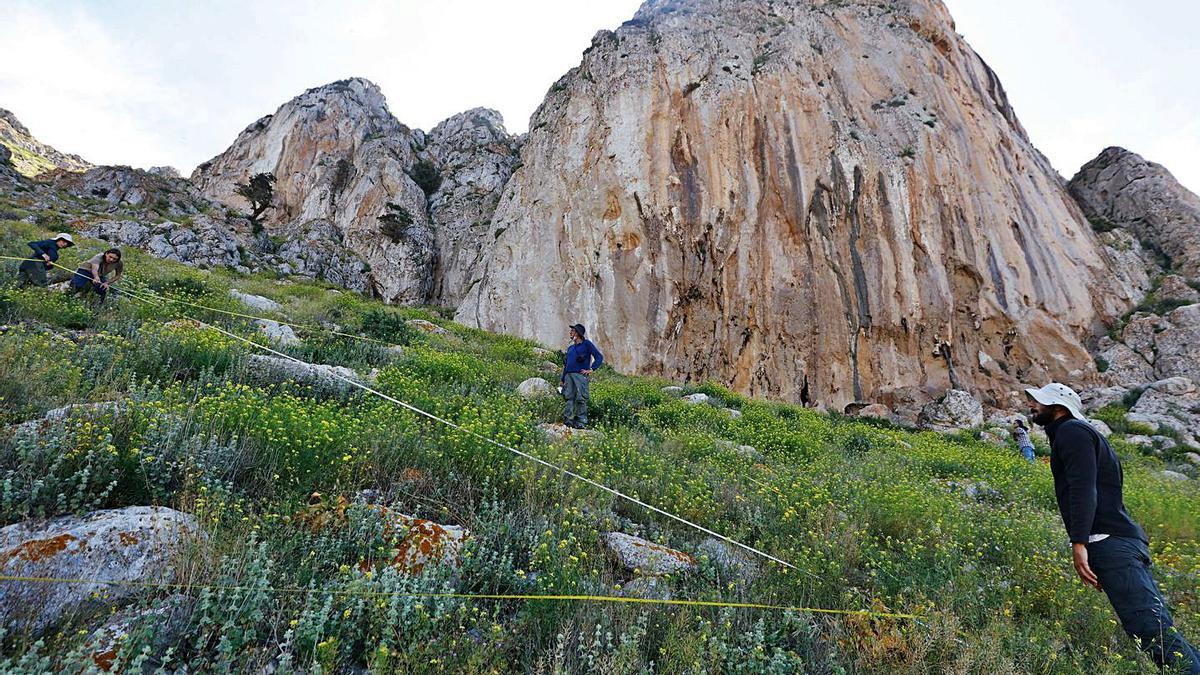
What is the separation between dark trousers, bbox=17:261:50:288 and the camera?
886cm

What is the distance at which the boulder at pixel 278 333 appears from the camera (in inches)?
325

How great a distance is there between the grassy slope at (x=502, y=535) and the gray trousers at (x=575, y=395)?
1.70 metres

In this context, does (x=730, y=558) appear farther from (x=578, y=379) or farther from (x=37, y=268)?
(x=37, y=268)

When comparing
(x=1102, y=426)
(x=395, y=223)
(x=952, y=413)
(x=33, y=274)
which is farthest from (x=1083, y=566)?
(x=395, y=223)

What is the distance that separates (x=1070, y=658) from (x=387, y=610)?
12.4ft

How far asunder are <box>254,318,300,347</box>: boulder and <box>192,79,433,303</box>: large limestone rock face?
2532 cm

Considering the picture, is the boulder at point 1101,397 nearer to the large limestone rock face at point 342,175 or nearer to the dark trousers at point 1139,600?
the dark trousers at point 1139,600

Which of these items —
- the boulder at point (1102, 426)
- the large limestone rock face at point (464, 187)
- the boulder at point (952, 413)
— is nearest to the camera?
the boulder at point (1102, 426)

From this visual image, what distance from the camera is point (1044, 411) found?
3.81 meters

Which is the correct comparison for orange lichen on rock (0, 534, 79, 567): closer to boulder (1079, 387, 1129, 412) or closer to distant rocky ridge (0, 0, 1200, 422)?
distant rocky ridge (0, 0, 1200, 422)

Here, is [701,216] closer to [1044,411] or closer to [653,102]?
[653,102]

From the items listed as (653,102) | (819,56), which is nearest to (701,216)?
(653,102)

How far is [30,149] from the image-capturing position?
7212cm

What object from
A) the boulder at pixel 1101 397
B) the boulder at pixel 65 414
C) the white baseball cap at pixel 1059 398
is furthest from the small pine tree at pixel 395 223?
the boulder at pixel 1101 397
